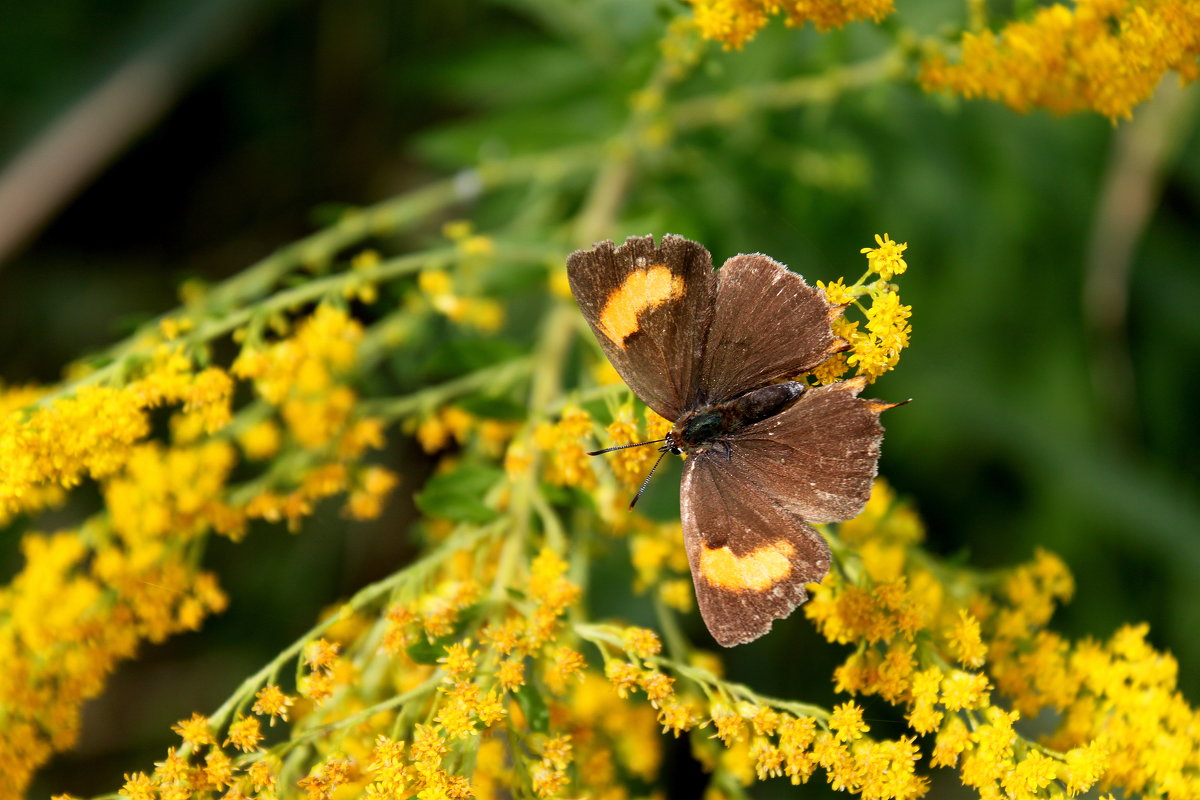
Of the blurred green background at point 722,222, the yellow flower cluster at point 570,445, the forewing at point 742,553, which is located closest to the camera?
the forewing at point 742,553

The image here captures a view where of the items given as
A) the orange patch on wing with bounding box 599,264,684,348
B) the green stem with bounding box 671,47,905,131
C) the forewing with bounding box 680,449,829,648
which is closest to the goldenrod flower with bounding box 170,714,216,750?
the forewing with bounding box 680,449,829,648

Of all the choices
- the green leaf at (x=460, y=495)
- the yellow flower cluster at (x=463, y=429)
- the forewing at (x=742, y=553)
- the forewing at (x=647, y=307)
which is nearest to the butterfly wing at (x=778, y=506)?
the forewing at (x=742, y=553)

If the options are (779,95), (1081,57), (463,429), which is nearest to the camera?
(1081,57)

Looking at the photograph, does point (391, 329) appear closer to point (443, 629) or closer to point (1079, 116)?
point (443, 629)

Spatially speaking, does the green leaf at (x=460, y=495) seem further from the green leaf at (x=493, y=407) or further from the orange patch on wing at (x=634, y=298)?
the orange patch on wing at (x=634, y=298)

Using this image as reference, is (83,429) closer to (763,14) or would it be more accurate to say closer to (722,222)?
(763,14)

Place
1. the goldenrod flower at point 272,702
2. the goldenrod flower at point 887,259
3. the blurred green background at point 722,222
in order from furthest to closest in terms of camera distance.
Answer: the blurred green background at point 722,222 → the goldenrod flower at point 272,702 → the goldenrod flower at point 887,259

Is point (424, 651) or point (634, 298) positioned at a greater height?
point (634, 298)

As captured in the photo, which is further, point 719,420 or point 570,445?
point 570,445

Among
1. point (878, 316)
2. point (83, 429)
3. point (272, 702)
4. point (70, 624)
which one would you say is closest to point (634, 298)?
point (878, 316)
